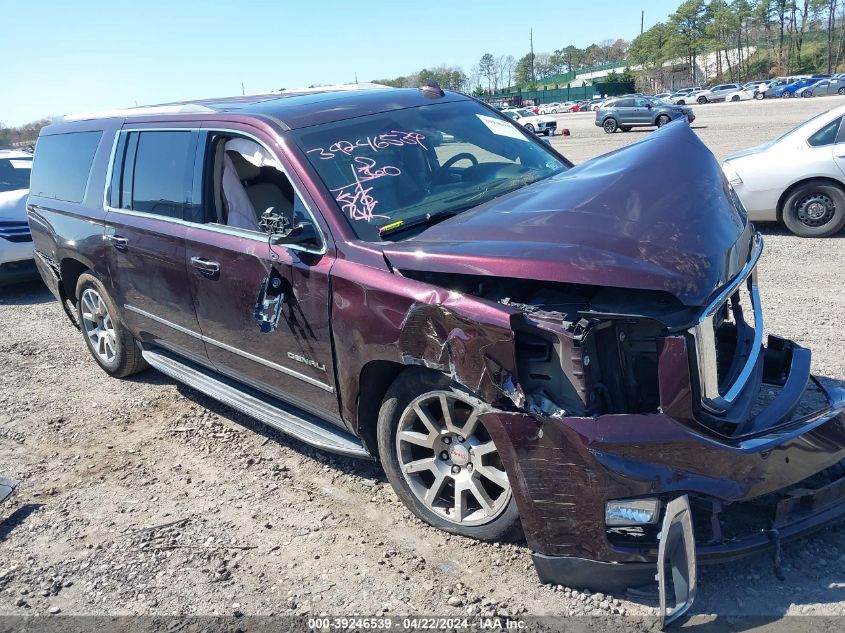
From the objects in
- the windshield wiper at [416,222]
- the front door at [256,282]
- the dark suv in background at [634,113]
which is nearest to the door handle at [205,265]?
the front door at [256,282]

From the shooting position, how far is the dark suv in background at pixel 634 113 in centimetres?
3347

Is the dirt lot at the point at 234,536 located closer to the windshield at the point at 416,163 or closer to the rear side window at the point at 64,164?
the windshield at the point at 416,163

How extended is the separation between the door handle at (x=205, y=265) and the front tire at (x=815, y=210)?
7.00m

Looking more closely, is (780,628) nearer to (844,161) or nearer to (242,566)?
(242,566)

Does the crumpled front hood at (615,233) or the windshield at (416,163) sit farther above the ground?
the windshield at (416,163)

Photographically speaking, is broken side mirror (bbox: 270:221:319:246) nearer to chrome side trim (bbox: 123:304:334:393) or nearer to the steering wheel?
chrome side trim (bbox: 123:304:334:393)

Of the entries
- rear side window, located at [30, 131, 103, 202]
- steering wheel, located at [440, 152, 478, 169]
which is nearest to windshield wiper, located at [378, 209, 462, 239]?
steering wheel, located at [440, 152, 478, 169]

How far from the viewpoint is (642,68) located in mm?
98500

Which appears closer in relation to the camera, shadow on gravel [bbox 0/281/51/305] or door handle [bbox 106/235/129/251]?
door handle [bbox 106/235/129/251]

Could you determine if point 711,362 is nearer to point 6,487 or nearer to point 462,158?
point 462,158

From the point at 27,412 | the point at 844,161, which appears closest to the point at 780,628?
the point at 27,412

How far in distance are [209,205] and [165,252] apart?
482 mm

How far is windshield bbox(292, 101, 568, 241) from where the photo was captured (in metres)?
3.54

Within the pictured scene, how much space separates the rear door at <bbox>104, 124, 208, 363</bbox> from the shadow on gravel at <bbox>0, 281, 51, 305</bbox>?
4600mm
